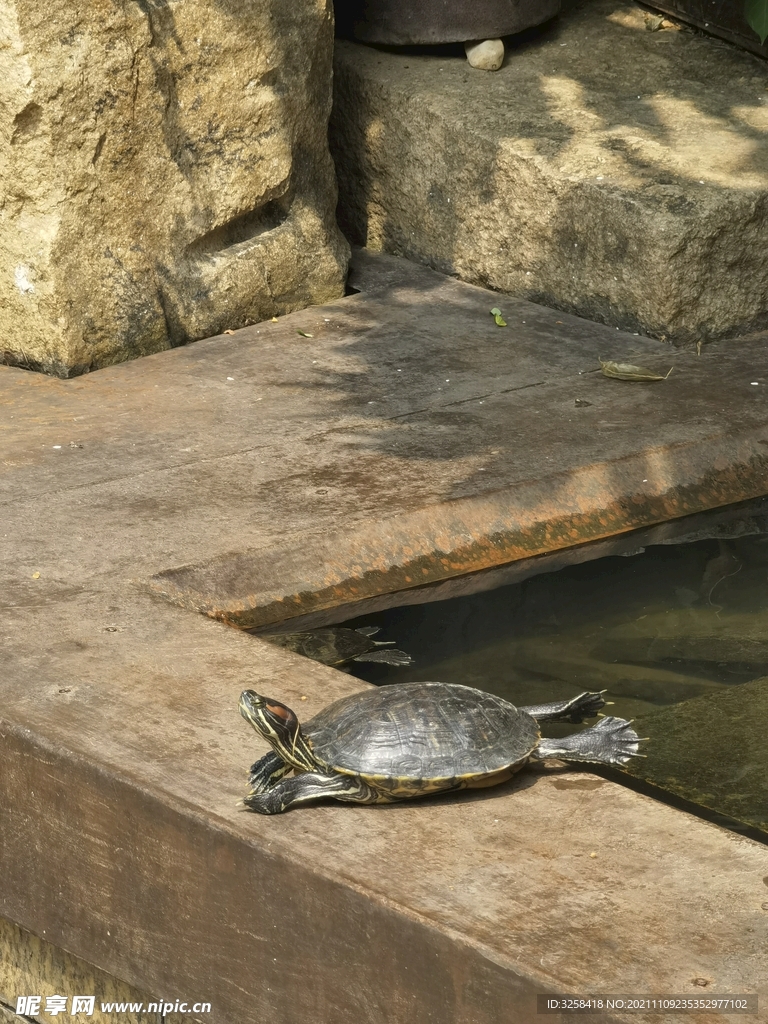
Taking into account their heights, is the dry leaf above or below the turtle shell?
below

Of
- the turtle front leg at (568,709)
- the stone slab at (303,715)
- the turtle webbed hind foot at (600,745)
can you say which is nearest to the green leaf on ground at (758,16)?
the stone slab at (303,715)

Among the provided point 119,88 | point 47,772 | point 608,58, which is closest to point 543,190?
point 608,58

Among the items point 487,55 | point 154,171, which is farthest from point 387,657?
point 487,55

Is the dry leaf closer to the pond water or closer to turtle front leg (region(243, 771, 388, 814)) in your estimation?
the pond water

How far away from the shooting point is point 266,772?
2877 millimetres

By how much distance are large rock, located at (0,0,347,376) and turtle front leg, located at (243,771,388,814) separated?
313 cm

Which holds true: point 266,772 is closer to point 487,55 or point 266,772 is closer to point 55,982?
point 55,982

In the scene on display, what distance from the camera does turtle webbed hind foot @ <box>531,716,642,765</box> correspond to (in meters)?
3.07

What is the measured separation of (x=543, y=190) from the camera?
5969mm

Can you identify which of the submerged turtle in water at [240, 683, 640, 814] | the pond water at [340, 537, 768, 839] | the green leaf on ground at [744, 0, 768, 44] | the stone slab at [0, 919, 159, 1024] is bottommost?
the stone slab at [0, 919, 159, 1024]

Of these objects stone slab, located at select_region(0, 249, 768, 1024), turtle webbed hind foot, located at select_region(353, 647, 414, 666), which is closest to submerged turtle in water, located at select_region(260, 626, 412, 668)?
turtle webbed hind foot, located at select_region(353, 647, 414, 666)

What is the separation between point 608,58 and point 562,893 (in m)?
5.01

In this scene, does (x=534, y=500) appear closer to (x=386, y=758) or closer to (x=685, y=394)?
(x=685, y=394)

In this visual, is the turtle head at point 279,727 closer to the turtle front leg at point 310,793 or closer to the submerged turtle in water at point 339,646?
the turtle front leg at point 310,793
